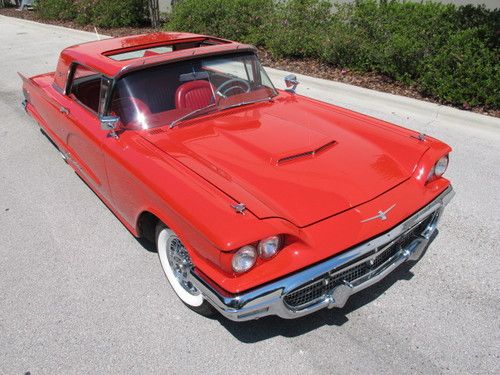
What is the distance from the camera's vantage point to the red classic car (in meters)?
2.37

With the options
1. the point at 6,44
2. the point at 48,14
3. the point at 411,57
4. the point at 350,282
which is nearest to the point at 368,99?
the point at 411,57

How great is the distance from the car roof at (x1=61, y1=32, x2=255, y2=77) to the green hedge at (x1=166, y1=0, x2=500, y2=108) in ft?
14.0

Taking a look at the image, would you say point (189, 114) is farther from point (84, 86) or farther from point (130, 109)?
point (84, 86)

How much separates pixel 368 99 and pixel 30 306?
19.4 feet

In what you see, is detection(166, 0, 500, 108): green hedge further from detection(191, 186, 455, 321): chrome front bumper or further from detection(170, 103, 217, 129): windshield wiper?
detection(170, 103, 217, 129): windshield wiper

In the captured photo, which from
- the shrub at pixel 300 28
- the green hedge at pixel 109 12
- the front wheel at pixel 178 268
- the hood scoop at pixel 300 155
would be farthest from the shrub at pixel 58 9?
the hood scoop at pixel 300 155

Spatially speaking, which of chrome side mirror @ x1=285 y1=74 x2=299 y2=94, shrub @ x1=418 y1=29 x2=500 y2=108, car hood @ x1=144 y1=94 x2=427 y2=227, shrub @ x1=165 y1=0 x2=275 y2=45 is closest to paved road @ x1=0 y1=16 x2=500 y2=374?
car hood @ x1=144 y1=94 x2=427 y2=227

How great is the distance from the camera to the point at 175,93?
3.45m

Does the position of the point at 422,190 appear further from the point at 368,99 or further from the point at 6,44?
the point at 6,44

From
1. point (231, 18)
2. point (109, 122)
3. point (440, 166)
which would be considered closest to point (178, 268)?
point (109, 122)

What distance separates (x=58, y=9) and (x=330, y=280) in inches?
737

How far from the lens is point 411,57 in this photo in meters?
7.38

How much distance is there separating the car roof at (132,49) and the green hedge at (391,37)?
4.26 metres

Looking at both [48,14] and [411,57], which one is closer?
[411,57]
